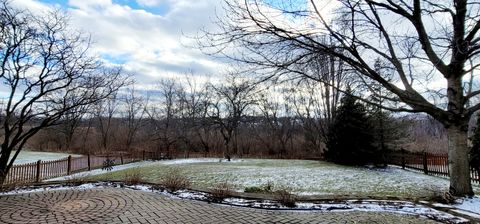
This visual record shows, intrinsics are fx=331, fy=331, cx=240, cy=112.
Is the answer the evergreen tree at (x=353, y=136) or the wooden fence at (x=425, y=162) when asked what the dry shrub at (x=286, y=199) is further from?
the evergreen tree at (x=353, y=136)

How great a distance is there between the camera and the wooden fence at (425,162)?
50.8ft

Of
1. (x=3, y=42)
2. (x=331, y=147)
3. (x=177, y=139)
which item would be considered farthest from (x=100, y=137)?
(x=3, y=42)

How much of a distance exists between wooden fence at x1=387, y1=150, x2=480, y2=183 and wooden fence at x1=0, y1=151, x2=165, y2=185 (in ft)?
54.3

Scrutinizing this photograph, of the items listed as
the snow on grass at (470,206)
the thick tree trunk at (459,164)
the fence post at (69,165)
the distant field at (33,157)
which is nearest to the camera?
the snow on grass at (470,206)

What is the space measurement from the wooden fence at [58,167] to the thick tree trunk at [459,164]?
10.5 m

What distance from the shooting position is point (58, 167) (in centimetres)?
1808

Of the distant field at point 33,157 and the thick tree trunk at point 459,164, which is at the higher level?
the thick tree trunk at point 459,164

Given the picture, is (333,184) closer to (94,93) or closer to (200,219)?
(200,219)

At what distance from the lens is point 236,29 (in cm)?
708

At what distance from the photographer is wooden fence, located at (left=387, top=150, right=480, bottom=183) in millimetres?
15477

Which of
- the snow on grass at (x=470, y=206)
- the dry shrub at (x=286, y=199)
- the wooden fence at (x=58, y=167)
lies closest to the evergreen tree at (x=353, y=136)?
the snow on grass at (x=470, y=206)

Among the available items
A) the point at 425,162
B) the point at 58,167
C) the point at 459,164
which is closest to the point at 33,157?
the point at 58,167

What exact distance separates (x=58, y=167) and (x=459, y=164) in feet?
60.3

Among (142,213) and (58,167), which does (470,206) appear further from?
(58,167)
